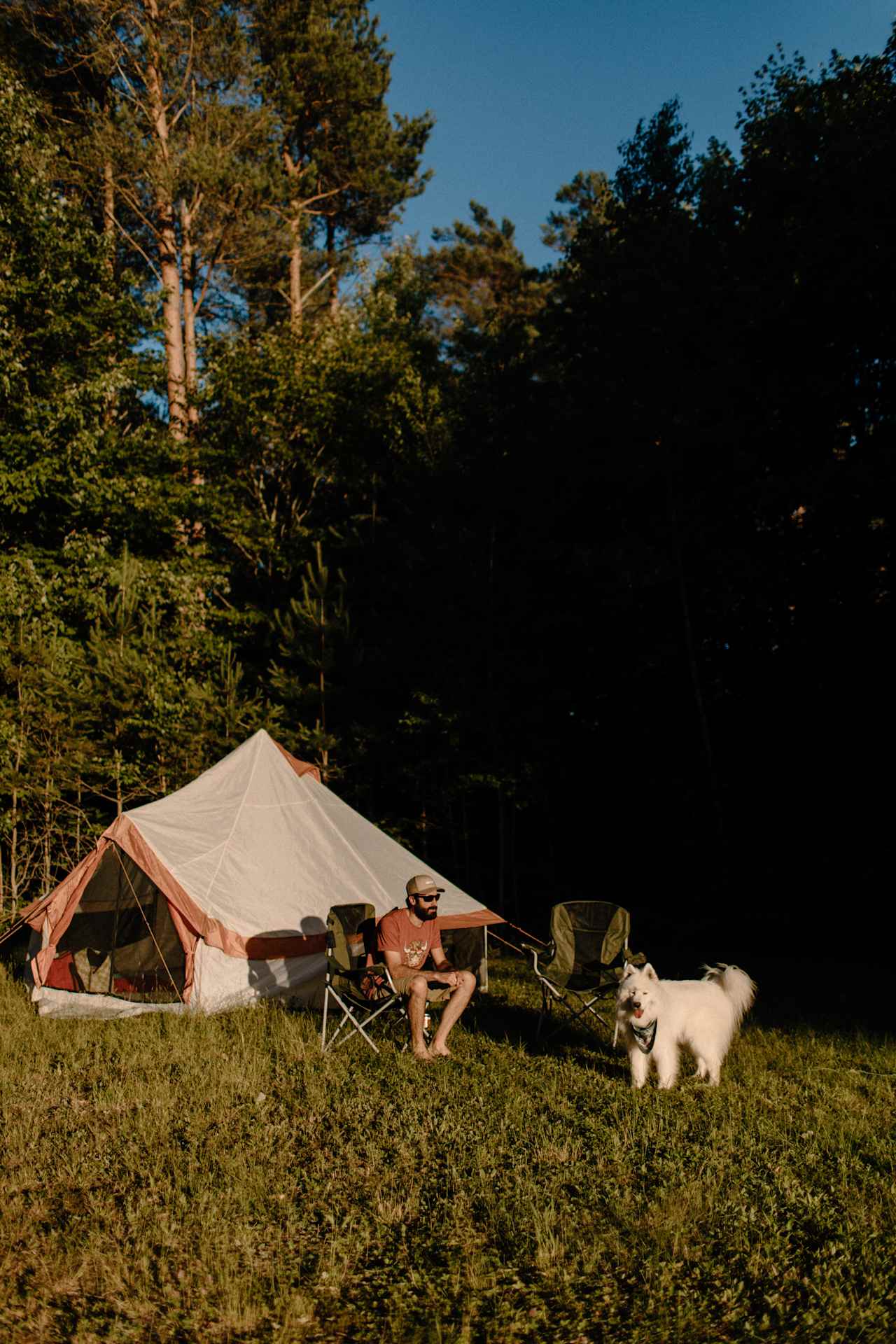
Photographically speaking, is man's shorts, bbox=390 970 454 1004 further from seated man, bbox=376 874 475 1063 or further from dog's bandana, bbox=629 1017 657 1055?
dog's bandana, bbox=629 1017 657 1055

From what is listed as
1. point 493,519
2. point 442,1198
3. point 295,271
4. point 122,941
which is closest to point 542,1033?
point 442,1198

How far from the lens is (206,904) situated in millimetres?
6602

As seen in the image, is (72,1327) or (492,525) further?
(492,525)

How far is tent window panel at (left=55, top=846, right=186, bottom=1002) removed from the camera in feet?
21.5

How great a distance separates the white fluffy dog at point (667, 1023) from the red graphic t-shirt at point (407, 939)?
1.40 metres

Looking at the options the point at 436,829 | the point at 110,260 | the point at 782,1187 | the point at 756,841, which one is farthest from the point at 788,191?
the point at 782,1187

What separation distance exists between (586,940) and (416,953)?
113 cm

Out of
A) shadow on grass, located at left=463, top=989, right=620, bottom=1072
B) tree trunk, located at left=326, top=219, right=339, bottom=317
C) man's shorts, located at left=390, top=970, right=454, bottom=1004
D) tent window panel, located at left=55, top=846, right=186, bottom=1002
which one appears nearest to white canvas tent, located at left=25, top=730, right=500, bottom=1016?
tent window panel, located at left=55, top=846, right=186, bottom=1002

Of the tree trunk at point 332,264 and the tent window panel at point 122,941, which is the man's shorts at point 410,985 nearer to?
the tent window panel at point 122,941

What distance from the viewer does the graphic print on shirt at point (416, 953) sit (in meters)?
5.71

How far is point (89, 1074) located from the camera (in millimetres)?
4992

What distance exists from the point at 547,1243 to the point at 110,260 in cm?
1466

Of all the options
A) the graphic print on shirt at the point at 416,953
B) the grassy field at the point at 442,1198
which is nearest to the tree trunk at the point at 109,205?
the graphic print on shirt at the point at 416,953

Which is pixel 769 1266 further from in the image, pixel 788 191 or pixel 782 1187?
pixel 788 191
